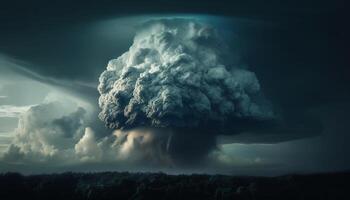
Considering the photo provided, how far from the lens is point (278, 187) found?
525 feet

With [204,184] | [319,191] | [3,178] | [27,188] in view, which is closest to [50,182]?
[27,188]

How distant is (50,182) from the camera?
496 feet

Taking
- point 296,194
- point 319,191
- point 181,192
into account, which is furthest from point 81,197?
point 319,191

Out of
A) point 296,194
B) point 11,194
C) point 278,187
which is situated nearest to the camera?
point 11,194

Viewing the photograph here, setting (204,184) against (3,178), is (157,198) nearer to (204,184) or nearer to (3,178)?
(204,184)

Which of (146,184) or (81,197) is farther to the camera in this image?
(146,184)

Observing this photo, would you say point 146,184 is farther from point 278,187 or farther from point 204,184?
point 278,187

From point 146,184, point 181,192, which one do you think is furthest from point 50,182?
point 181,192

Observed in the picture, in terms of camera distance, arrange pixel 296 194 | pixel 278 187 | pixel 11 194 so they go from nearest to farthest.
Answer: pixel 11 194 < pixel 296 194 < pixel 278 187

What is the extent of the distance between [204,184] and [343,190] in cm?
5353

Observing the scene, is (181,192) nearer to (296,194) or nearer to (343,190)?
(296,194)

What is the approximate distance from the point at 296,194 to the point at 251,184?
1966 cm

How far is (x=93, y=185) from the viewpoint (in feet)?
548

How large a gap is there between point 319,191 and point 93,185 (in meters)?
88.9
